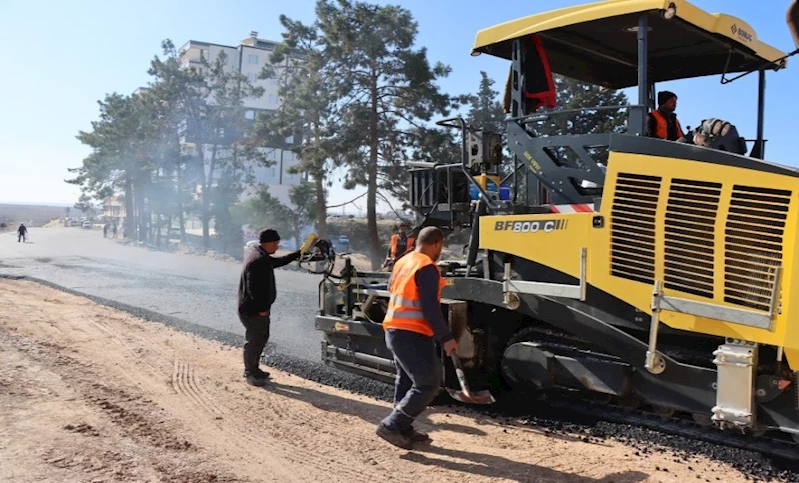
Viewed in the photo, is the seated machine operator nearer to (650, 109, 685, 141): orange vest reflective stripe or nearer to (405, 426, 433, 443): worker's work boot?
(650, 109, 685, 141): orange vest reflective stripe

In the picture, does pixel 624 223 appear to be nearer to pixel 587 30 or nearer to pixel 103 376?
pixel 587 30

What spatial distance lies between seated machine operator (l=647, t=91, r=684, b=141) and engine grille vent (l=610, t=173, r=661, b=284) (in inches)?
21.6

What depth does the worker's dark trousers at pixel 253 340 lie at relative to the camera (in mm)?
6273

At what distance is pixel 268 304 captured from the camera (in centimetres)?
635

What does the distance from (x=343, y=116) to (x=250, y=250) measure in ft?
55.3

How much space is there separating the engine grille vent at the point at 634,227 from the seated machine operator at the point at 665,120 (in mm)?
549

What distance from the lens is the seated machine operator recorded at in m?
4.30

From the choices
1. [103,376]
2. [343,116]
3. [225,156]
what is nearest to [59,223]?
[225,156]

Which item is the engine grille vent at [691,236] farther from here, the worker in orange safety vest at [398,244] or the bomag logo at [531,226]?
the worker in orange safety vest at [398,244]

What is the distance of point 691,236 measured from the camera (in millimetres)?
3652

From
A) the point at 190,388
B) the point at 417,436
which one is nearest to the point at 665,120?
the point at 417,436

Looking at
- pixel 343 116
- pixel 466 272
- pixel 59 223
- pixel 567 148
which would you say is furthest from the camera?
pixel 59 223

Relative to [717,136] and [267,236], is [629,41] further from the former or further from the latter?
[267,236]

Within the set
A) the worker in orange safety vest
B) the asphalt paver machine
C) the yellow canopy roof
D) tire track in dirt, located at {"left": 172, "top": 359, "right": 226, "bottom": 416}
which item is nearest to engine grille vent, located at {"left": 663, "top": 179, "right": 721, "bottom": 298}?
the asphalt paver machine
